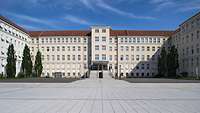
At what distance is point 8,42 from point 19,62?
1020cm

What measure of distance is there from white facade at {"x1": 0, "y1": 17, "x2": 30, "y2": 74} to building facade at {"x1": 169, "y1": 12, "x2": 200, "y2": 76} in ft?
152

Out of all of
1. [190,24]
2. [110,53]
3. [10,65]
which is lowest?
[10,65]

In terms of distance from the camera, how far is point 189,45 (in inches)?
2655

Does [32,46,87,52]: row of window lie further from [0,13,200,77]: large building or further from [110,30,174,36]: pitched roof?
[110,30,174,36]: pitched roof

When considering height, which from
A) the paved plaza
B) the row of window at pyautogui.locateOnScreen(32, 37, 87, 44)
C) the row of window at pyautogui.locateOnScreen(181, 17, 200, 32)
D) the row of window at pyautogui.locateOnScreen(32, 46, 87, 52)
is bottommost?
the paved plaza

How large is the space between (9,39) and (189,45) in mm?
47268

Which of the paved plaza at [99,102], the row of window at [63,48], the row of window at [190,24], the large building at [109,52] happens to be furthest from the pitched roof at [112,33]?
the paved plaza at [99,102]

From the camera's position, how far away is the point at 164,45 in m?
85.1

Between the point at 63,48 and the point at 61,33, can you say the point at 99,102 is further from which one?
the point at 61,33

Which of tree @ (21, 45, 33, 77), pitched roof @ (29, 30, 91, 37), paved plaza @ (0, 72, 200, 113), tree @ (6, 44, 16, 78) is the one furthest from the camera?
pitched roof @ (29, 30, 91, 37)

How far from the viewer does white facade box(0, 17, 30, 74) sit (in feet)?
200

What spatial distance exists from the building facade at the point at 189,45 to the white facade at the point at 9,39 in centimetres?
4624

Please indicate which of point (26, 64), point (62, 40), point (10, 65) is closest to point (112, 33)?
point (62, 40)

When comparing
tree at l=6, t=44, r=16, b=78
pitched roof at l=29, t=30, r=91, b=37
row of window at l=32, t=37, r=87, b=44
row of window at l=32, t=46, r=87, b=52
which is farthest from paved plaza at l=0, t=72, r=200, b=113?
pitched roof at l=29, t=30, r=91, b=37
